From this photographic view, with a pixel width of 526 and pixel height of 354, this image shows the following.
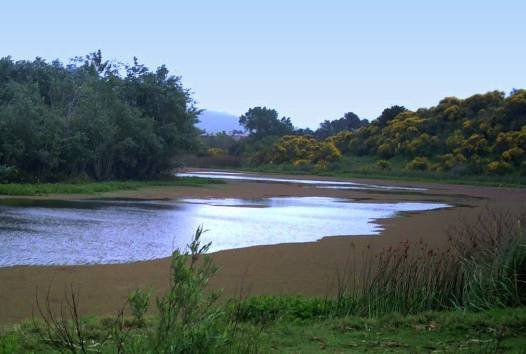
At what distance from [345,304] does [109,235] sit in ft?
33.7

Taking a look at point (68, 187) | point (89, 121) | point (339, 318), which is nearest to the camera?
point (339, 318)

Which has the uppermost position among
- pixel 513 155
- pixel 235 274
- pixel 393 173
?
pixel 513 155

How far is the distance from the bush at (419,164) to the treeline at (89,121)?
22910 millimetres

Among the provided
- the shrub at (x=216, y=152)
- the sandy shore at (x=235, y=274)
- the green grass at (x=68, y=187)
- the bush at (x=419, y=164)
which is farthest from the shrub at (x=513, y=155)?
the shrub at (x=216, y=152)

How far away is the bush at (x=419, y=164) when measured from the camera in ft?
195

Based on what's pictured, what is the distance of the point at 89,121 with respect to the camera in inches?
1473

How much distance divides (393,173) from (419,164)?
250cm

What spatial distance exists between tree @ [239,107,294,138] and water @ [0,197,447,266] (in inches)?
2930

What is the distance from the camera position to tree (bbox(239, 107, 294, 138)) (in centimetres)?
10625


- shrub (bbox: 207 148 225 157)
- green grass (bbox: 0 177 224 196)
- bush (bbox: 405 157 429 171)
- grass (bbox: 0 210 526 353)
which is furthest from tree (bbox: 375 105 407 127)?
grass (bbox: 0 210 526 353)

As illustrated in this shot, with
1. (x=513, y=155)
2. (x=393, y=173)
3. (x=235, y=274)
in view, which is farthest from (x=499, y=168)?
(x=235, y=274)

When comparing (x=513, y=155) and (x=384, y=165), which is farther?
(x=384, y=165)

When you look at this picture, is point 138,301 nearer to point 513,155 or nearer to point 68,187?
point 68,187

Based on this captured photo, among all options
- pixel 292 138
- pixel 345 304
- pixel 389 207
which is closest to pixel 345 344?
pixel 345 304
